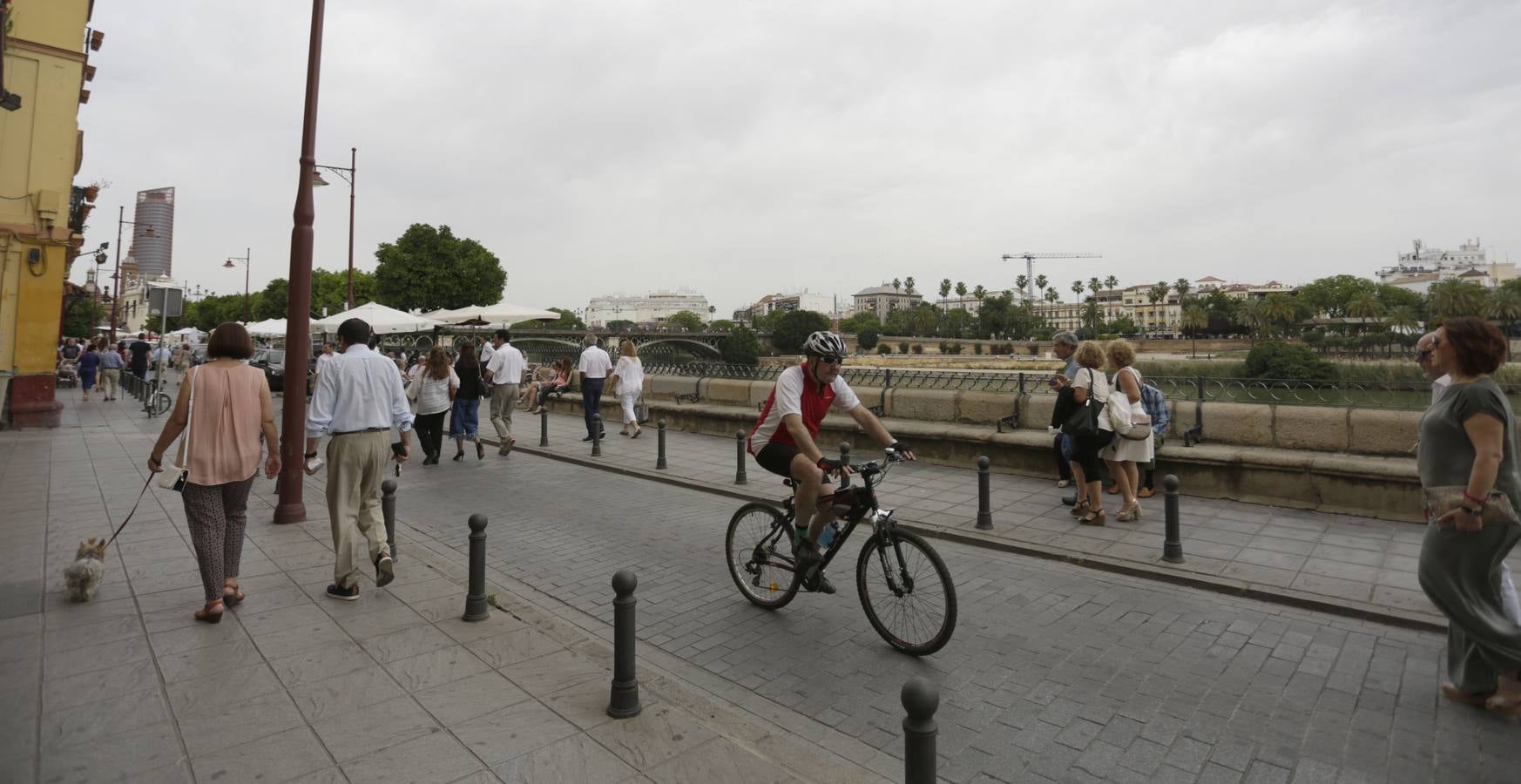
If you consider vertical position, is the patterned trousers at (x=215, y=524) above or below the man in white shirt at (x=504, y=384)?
below

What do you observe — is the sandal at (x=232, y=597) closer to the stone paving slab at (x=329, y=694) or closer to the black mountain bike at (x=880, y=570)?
the stone paving slab at (x=329, y=694)

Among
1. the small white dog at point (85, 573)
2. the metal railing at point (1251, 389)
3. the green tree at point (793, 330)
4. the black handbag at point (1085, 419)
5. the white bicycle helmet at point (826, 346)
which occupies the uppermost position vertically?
the green tree at point (793, 330)

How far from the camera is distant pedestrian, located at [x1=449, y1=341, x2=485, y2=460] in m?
11.5

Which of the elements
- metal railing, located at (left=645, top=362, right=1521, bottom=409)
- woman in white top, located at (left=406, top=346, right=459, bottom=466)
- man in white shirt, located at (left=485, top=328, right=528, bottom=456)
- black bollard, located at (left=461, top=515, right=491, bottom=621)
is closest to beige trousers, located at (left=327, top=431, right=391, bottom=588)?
black bollard, located at (left=461, top=515, right=491, bottom=621)

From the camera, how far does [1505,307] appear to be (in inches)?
2549

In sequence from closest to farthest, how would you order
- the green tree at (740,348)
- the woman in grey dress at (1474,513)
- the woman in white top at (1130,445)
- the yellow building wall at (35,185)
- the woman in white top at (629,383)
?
1. the woman in grey dress at (1474,513)
2. the woman in white top at (1130,445)
3. the woman in white top at (629,383)
4. the yellow building wall at (35,185)
5. the green tree at (740,348)

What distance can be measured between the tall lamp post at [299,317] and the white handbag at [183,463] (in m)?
2.47

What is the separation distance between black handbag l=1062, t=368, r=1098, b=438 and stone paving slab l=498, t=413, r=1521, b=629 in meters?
0.86

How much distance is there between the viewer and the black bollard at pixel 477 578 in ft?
15.2

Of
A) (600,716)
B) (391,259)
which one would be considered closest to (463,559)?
(600,716)

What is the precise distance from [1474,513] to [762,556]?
141 inches

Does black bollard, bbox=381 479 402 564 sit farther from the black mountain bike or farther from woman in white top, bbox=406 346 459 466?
woman in white top, bbox=406 346 459 466

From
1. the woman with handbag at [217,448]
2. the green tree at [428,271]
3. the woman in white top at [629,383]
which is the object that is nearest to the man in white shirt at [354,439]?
the woman with handbag at [217,448]

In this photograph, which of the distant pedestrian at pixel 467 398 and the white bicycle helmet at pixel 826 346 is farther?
the distant pedestrian at pixel 467 398
